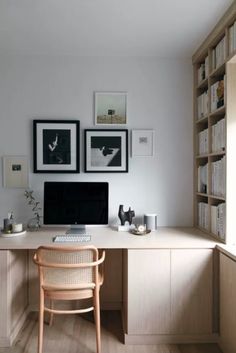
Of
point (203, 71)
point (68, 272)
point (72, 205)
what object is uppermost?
point (203, 71)

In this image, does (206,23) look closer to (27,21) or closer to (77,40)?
(77,40)

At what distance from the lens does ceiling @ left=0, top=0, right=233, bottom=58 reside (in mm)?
2039

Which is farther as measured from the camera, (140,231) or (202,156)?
(202,156)

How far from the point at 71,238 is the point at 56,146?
96cm

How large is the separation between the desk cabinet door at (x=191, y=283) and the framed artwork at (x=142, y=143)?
1.06 m

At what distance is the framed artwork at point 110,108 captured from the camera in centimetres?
291

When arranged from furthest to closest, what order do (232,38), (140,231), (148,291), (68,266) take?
(140,231), (148,291), (232,38), (68,266)

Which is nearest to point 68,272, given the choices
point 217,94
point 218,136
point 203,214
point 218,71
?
point 203,214

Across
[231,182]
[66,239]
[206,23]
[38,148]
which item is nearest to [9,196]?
[38,148]

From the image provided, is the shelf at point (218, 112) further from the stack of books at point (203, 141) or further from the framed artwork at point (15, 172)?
the framed artwork at point (15, 172)

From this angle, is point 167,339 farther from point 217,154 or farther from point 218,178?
point 217,154

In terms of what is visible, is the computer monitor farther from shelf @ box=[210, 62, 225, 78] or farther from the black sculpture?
shelf @ box=[210, 62, 225, 78]

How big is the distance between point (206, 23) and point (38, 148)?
184cm

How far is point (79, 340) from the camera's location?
238 cm
